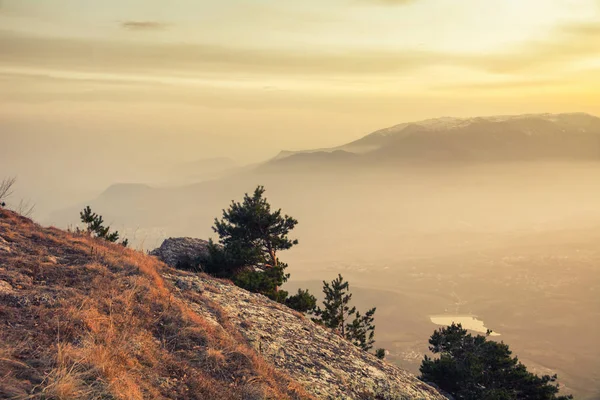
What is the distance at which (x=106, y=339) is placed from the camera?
35.3 feet

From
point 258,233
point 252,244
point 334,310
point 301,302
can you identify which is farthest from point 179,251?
point 334,310

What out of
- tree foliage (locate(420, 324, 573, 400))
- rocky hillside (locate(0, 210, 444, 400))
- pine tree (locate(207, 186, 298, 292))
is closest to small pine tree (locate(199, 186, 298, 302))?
pine tree (locate(207, 186, 298, 292))

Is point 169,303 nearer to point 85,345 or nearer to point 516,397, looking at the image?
point 85,345

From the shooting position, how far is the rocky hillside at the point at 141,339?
364 inches

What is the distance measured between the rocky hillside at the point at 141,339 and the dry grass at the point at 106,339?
35mm

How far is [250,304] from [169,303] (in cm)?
614

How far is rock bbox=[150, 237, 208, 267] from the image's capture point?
3186 centimetres

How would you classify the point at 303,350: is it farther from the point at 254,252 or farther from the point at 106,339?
the point at 254,252

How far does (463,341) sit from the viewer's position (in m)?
40.1

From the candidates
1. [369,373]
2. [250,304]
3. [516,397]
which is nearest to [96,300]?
[250,304]

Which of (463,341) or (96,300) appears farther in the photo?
(463,341)

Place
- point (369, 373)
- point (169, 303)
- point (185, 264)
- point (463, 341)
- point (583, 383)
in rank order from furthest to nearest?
point (583, 383) < point (463, 341) < point (185, 264) < point (369, 373) < point (169, 303)

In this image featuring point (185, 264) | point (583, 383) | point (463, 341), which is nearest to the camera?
A: point (185, 264)

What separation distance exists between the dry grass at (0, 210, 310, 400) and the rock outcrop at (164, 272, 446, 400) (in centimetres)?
113
